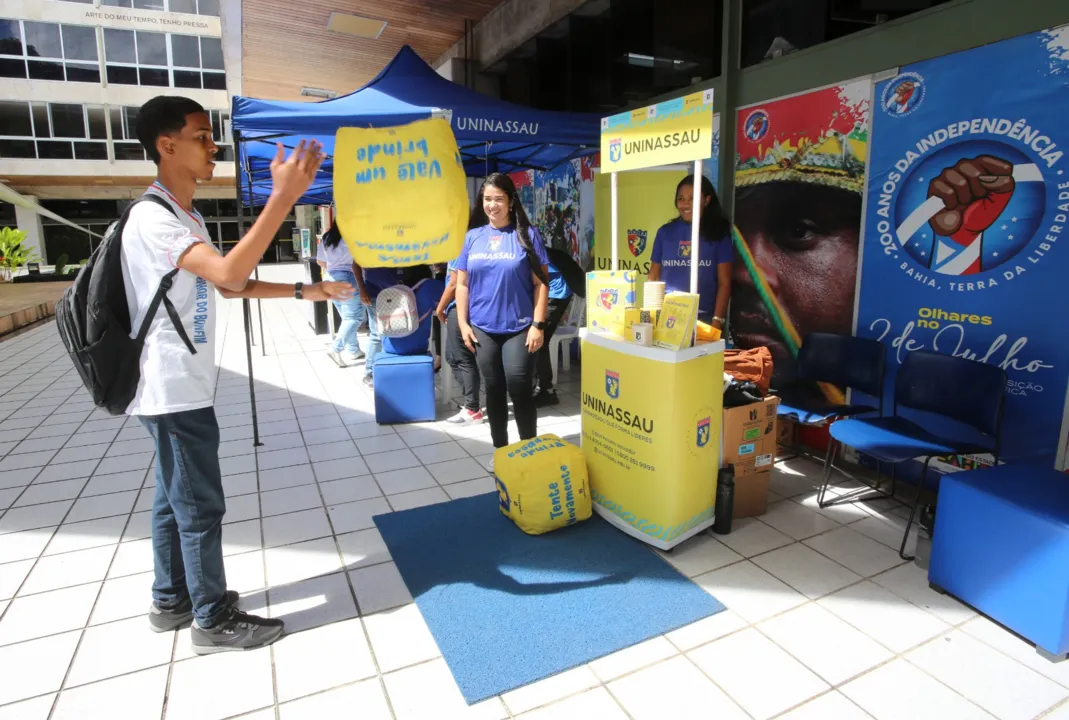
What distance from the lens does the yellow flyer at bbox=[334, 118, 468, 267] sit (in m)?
2.86

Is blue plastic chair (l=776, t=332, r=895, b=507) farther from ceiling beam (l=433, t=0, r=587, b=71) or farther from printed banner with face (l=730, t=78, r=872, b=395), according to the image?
ceiling beam (l=433, t=0, r=587, b=71)

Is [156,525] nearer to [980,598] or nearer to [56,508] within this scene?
[56,508]

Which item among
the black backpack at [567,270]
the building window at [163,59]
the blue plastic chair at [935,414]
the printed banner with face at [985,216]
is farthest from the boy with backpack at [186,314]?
the building window at [163,59]

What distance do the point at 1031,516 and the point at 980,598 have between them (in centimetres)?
40

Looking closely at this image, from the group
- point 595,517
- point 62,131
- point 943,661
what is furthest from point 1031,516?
point 62,131

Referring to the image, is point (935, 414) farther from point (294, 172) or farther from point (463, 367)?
point (294, 172)

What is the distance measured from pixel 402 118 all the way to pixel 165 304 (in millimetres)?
2387

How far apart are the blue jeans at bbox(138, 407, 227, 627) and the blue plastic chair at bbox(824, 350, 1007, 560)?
263 cm

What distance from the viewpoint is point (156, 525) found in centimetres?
217

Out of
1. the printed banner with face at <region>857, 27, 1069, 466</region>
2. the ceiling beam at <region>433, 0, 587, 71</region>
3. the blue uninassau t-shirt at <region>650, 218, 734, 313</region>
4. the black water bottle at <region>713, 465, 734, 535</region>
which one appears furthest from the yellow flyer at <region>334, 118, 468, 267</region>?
the ceiling beam at <region>433, 0, 587, 71</region>

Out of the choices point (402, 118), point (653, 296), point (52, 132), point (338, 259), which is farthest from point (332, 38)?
point (52, 132)

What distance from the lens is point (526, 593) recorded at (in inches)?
97.1

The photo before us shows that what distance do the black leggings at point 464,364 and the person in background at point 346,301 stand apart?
95 centimetres

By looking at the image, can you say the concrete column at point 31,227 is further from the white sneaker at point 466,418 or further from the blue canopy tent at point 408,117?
the white sneaker at point 466,418
